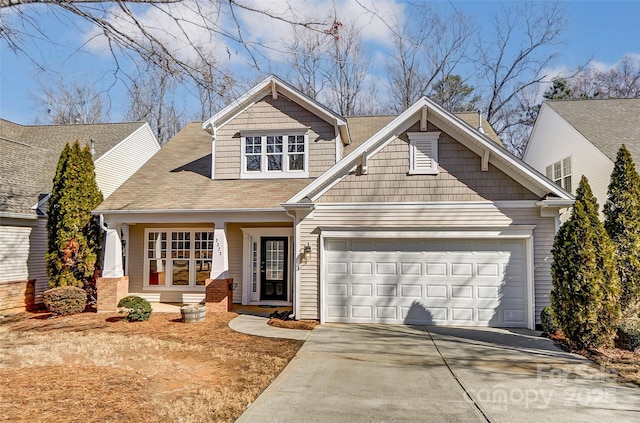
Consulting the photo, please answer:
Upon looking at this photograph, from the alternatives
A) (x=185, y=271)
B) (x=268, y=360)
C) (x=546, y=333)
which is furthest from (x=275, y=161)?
(x=546, y=333)

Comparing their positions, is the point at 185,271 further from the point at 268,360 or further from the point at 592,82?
the point at 592,82

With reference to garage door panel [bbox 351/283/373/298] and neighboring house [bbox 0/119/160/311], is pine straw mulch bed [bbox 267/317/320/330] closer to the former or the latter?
garage door panel [bbox 351/283/373/298]

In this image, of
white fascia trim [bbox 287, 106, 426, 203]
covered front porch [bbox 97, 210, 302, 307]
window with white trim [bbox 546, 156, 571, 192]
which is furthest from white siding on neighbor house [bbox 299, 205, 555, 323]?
window with white trim [bbox 546, 156, 571, 192]

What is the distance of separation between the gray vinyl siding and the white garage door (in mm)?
3667

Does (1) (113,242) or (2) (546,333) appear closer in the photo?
(2) (546,333)

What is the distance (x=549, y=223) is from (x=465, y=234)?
199 cm

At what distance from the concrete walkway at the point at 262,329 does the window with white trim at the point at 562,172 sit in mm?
12990

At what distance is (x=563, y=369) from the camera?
22.8 ft

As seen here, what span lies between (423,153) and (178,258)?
28.3ft

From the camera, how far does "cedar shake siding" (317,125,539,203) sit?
33.5ft

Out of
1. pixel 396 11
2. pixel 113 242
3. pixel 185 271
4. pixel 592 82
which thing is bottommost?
pixel 185 271

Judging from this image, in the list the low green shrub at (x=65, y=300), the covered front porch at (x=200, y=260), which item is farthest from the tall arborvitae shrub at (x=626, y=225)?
the low green shrub at (x=65, y=300)

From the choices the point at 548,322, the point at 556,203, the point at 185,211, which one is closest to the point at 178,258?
the point at 185,211

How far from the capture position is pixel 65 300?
11883 millimetres
